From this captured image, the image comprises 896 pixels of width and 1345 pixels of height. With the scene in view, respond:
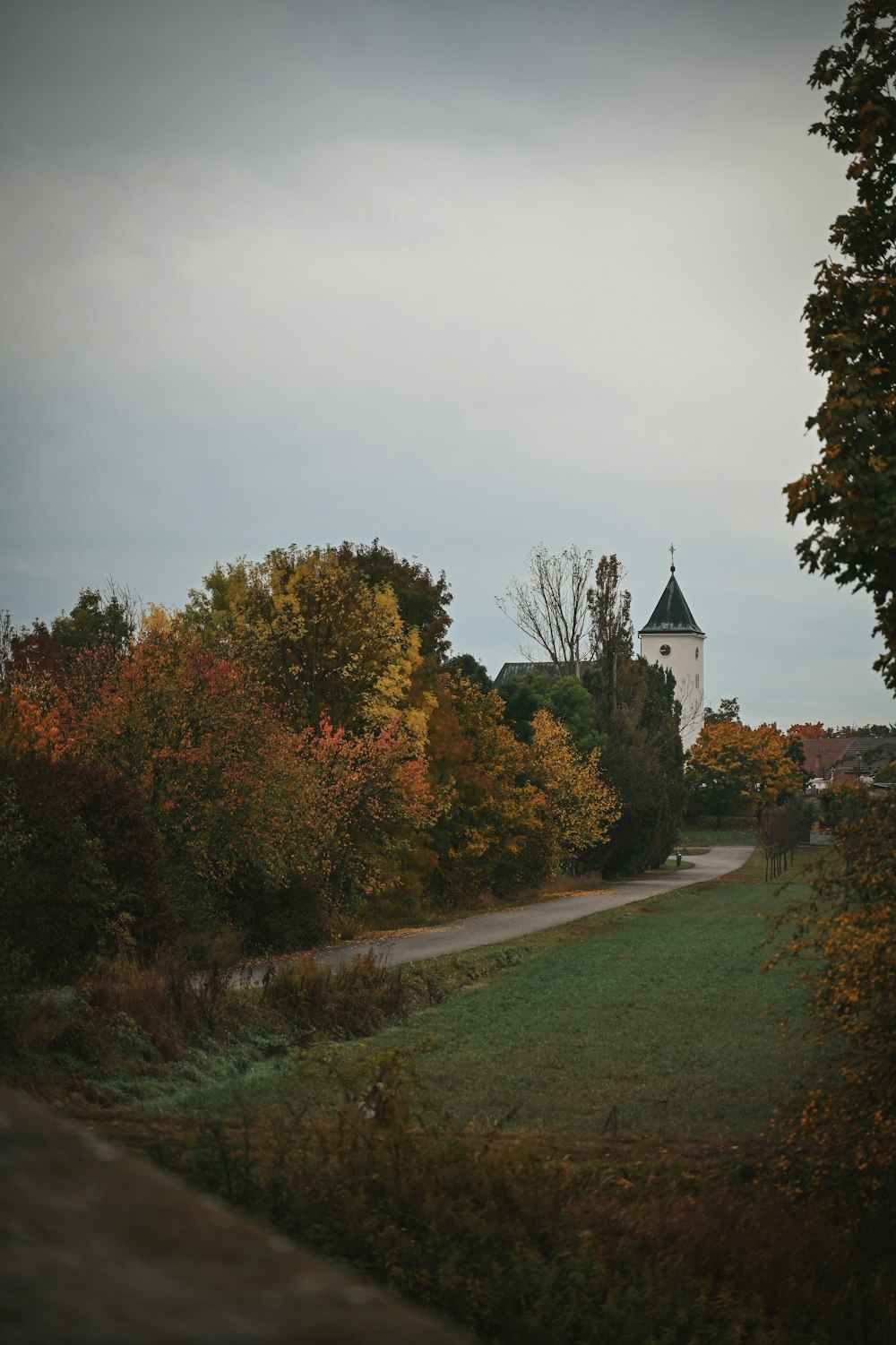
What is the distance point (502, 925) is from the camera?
34812 millimetres

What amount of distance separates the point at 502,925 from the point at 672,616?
9120cm

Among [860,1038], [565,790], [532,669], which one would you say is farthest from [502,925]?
[860,1038]

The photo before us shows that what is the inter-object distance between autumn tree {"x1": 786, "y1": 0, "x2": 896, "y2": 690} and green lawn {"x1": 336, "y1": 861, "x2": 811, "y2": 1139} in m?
3.10

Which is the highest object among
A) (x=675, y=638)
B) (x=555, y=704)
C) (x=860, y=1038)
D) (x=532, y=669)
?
(x=675, y=638)

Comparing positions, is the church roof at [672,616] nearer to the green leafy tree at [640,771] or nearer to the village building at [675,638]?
the village building at [675,638]

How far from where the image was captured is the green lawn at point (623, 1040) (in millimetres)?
12773

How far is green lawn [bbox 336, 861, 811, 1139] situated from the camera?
1277cm

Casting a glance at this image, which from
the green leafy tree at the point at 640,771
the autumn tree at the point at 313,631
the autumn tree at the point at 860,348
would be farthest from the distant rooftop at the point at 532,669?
the autumn tree at the point at 860,348

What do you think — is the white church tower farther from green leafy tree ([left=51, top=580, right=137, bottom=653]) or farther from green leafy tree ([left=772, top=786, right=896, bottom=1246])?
green leafy tree ([left=772, top=786, right=896, bottom=1246])

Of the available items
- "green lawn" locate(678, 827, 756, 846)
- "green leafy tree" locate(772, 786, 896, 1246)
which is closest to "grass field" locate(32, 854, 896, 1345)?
"green leafy tree" locate(772, 786, 896, 1246)

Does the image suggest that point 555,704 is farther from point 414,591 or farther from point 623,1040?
point 623,1040

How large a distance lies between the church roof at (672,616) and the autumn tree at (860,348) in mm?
111948

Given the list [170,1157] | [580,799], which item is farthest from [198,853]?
[580,799]

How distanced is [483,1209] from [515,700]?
45.7m
